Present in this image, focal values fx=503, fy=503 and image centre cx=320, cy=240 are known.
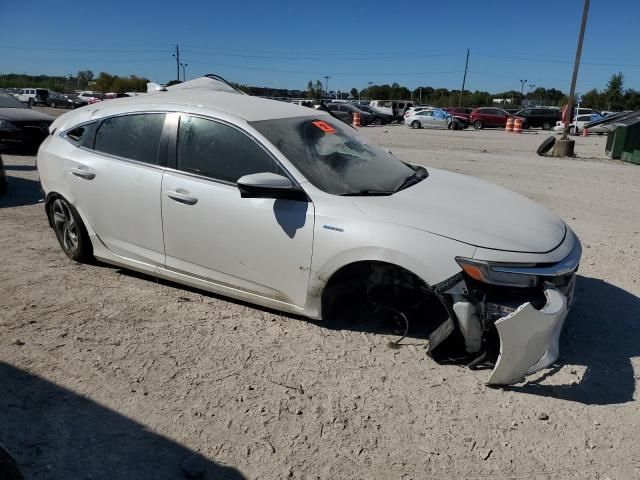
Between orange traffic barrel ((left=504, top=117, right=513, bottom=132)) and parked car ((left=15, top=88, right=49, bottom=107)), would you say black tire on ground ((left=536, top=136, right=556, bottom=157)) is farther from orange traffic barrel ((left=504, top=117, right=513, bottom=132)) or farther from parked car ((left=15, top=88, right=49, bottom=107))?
parked car ((left=15, top=88, right=49, bottom=107))

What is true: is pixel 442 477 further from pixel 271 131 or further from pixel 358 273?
pixel 271 131

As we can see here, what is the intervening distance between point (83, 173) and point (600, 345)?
4.23 meters

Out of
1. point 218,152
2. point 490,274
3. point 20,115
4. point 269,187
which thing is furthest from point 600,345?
point 20,115

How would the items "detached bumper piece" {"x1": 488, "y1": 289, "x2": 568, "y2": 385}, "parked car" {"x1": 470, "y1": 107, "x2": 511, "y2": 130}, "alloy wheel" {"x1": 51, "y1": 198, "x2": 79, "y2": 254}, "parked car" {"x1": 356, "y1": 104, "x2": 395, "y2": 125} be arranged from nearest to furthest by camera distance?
1. "detached bumper piece" {"x1": 488, "y1": 289, "x2": 568, "y2": 385}
2. "alloy wheel" {"x1": 51, "y1": 198, "x2": 79, "y2": 254}
3. "parked car" {"x1": 470, "y1": 107, "x2": 511, "y2": 130}
4. "parked car" {"x1": 356, "y1": 104, "x2": 395, "y2": 125}

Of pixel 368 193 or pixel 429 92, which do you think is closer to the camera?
pixel 368 193

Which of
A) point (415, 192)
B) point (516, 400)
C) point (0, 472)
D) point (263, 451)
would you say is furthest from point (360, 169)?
point (0, 472)

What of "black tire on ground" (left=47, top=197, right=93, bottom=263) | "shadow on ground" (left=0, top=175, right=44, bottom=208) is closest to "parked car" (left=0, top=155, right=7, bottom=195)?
"shadow on ground" (left=0, top=175, right=44, bottom=208)

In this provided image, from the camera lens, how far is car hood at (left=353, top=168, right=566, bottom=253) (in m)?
3.04

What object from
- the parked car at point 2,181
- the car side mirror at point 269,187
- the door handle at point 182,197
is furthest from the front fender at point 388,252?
the parked car at point 2,181

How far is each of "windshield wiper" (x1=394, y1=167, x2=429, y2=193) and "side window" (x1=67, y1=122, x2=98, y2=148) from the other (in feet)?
8.78

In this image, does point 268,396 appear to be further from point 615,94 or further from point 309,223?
point 615,94

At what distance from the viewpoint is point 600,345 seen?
355 cm

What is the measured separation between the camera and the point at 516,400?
2.93 metres

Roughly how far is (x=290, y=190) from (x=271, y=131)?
594mm
